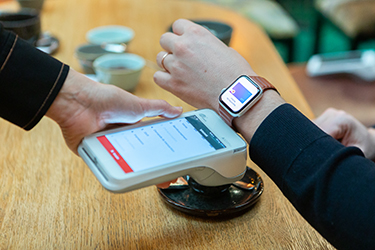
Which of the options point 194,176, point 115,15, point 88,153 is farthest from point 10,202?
point 115,15

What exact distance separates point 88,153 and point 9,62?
0.56 feet

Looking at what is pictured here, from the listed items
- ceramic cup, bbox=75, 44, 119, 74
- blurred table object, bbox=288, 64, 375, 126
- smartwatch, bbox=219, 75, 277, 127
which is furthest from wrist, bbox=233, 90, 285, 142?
blurred table object, bbox=288, 64, 375, 126

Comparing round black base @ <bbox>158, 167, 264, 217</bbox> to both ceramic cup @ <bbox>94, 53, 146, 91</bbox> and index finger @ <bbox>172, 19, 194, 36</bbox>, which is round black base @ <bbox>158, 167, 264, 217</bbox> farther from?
ceramic cup @ <bbox>94, 53, 146, 91</bbox>

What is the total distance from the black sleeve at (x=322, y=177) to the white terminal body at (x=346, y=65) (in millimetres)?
1043

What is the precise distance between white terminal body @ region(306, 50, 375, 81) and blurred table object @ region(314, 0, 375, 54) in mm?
756

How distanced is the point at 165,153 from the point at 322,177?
0.21m

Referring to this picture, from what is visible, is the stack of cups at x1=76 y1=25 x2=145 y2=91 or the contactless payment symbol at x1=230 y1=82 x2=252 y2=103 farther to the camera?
the stack of cups at x1=76 y1=25 x2=145 y2=91

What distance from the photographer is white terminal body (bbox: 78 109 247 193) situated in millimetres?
498

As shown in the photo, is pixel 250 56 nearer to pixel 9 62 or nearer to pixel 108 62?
pixel 108 62

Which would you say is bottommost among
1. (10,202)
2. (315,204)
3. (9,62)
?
(10,202)

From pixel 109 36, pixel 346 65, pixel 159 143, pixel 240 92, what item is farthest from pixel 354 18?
pixel 159 143

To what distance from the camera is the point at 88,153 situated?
0.54 meters

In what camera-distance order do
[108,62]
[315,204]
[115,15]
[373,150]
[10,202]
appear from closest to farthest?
[315,204] < [10,202] < [373,150] < [108,62] < [115,15]

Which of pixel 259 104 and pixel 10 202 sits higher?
pixel 259 104
